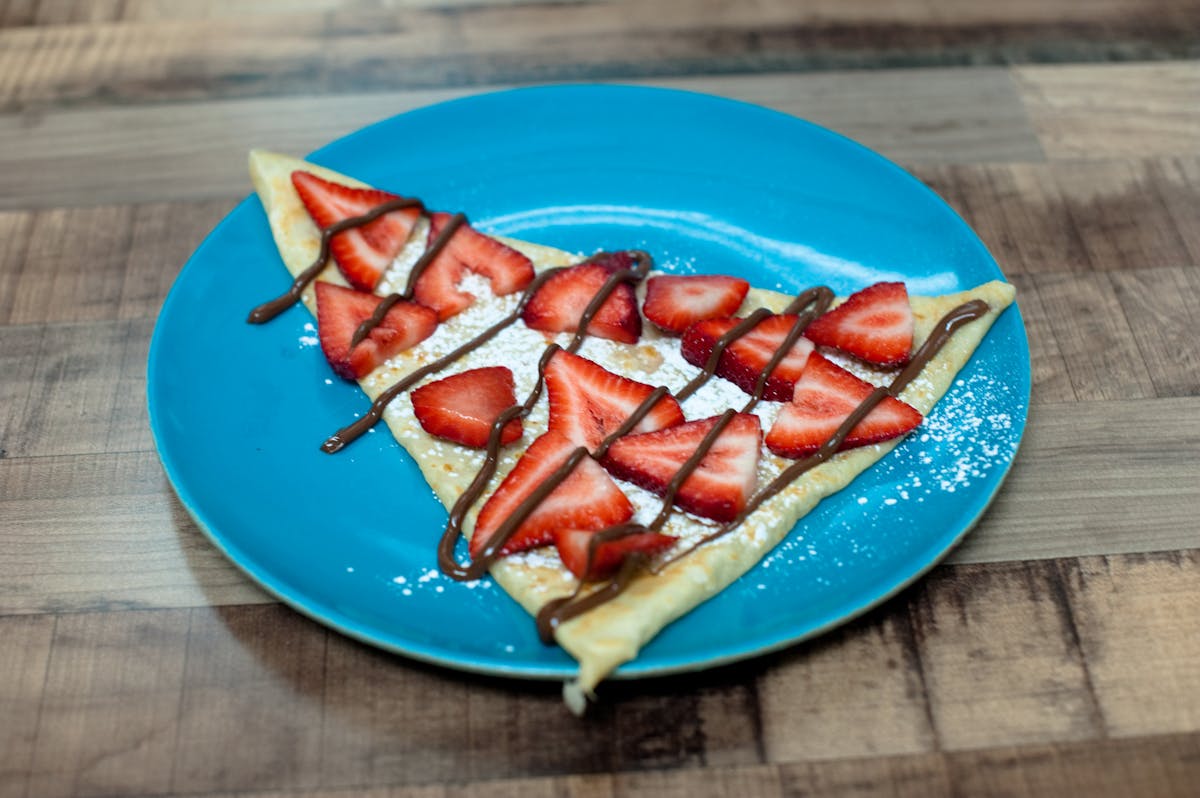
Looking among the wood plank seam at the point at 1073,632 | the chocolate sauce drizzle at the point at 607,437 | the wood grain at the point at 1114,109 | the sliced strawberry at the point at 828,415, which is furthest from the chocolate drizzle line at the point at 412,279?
the wood grain at the point at 1114,109

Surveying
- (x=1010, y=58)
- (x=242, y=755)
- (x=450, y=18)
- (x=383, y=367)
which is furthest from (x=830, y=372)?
(x=450, y=18)

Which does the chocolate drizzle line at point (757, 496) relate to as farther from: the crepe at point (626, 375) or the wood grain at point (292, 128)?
the wood grain at point (292, 128)

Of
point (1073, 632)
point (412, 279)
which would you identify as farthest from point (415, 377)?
point (1073, 632)

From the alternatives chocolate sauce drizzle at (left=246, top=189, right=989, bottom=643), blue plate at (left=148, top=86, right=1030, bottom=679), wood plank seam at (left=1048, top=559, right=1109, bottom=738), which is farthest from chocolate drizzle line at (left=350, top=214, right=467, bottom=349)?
wood plank seam at (left=1048, top=559, right=1109, bottom=738)

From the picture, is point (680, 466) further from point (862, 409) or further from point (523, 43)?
point (523, 43)

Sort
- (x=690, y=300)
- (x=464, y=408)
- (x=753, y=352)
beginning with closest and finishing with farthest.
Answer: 1. (x=464, y=408)
2. (x=753, y=352)
3. (x=690, y=300)

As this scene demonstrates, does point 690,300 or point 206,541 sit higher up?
point 690,300

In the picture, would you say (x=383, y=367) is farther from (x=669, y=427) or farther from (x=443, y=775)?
(x=443, y=775)
